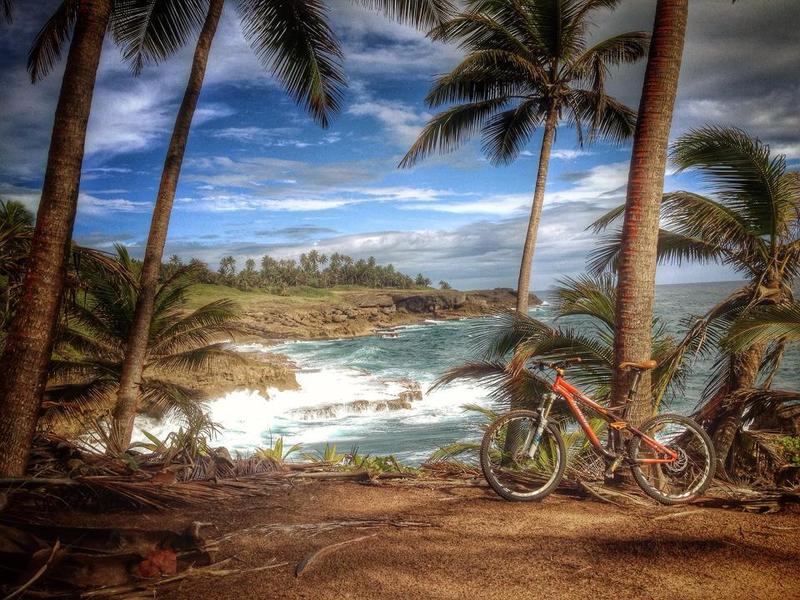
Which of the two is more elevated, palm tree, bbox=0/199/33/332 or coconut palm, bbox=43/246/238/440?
palm tree, bbox=0/199/33/332

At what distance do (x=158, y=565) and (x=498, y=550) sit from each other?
2.00 metres

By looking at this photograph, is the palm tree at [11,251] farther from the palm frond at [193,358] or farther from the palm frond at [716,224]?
the palm frond at [716,224]

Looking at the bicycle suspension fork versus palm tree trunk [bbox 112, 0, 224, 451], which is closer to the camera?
the bicycle suspension fork

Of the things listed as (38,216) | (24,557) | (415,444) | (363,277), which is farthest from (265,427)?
(363,277)

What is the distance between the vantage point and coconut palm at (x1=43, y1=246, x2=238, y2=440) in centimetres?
1008

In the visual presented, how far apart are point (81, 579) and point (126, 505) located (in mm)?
1415

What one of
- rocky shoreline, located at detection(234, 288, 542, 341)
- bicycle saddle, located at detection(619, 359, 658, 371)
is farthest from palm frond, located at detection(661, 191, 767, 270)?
rocky shoreline, located at detection(234, 288, 542, 341)

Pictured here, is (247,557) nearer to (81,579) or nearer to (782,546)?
(81,579)

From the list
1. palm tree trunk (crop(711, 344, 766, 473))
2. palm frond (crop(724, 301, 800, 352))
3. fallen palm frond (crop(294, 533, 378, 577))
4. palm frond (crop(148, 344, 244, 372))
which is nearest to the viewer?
fallen palm frond (crop(294, 533, 378, 577))

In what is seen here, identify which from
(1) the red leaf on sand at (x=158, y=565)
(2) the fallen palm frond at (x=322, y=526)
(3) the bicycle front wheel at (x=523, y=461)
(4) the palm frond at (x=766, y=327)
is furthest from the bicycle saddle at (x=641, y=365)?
(1) the red leaf on sand at (x=158, y=565)

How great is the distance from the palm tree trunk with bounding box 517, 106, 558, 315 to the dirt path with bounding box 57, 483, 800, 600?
312 inches

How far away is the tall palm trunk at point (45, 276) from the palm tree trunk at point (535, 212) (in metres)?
9.01

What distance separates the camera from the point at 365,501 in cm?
440

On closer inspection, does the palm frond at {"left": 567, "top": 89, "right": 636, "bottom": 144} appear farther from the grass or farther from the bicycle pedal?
the grass
